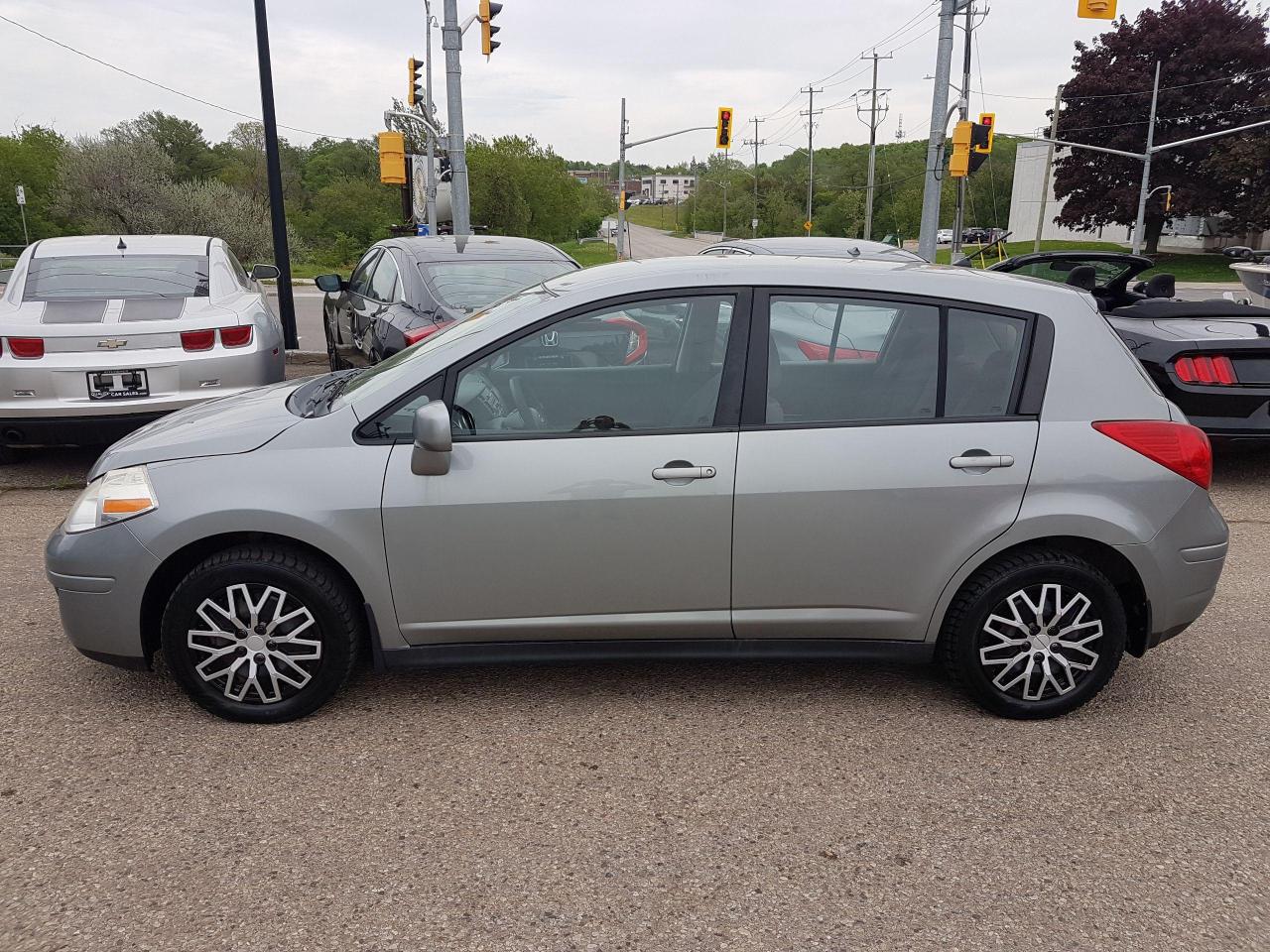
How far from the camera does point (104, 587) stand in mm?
3473

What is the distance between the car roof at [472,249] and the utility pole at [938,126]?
11009 millimetres

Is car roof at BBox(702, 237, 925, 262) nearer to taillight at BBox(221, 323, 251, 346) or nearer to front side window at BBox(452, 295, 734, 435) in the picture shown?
front side window at BBox(452, 295, 734, 435)

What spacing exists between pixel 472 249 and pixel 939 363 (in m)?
5.30

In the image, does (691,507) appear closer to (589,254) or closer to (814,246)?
(814,246)

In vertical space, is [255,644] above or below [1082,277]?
below

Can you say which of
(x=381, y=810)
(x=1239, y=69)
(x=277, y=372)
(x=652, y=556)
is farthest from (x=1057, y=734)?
(x=1239, y=69)

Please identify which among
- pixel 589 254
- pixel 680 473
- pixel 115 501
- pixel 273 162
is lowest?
pixel 589 254

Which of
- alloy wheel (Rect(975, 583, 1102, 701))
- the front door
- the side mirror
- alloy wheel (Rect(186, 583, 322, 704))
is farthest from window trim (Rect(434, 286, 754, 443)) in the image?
alloy wheel (Rect(975, 583, 1102, 701))

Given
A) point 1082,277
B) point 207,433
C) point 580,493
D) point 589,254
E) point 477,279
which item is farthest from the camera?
point 589,254

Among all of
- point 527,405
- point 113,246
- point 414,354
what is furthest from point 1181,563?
point 113,246

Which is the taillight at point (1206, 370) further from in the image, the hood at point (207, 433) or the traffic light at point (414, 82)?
the traffic light at point (414, 82)

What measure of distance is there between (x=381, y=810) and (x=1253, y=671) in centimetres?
344

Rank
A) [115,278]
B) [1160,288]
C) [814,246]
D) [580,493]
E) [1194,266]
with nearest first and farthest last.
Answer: [580,493]
[115,278]
[814,246]
[1160,288]
[1194,266]

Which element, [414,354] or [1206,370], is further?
[1206,370]
